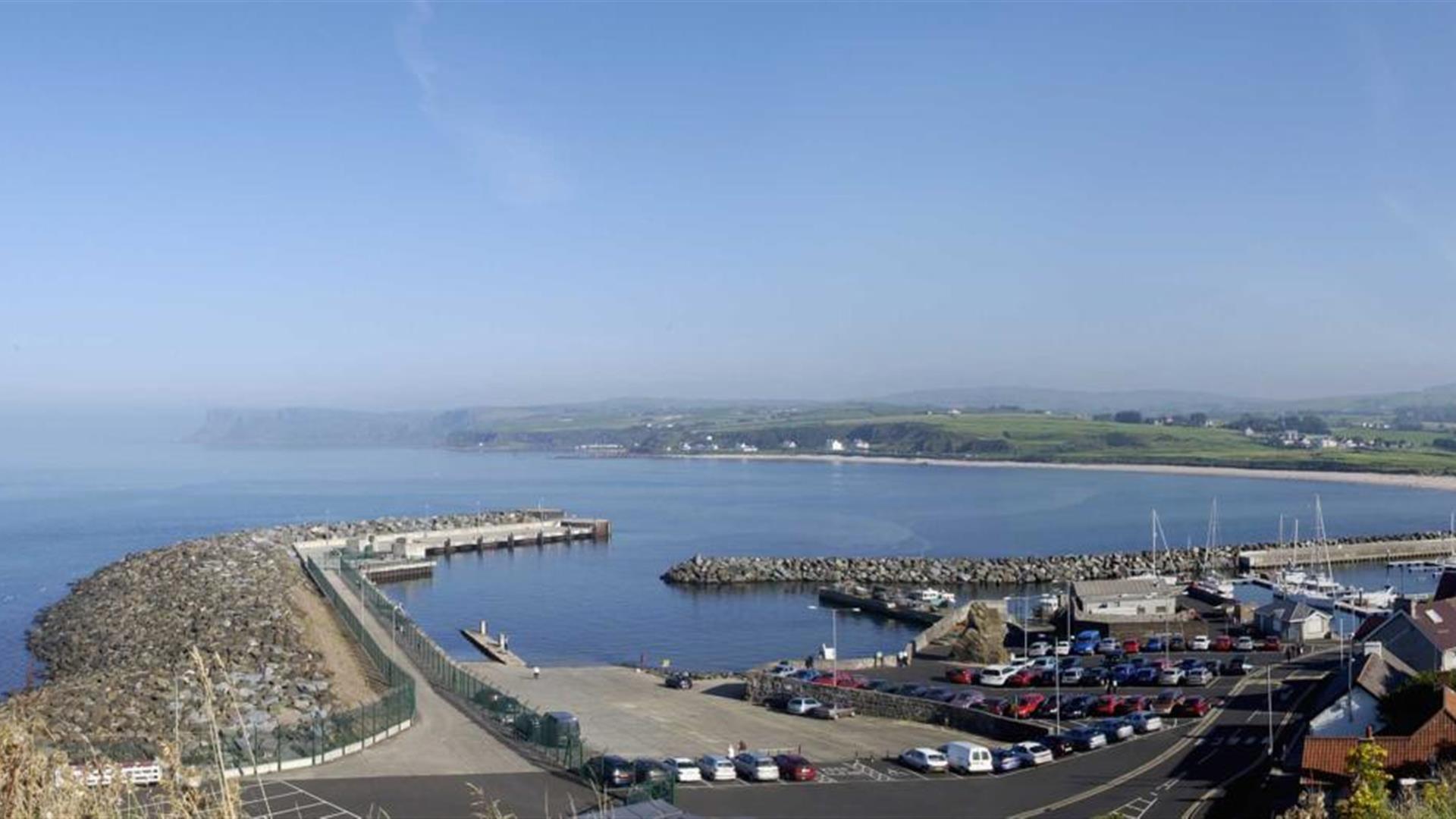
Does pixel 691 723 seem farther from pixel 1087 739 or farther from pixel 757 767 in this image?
pixel 1087 739

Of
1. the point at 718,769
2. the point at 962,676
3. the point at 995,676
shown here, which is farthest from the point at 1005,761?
the point at 962,676

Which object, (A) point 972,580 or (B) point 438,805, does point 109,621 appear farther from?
(A) point 972,580

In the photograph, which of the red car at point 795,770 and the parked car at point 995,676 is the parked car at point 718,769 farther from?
the parked car at point 995,676

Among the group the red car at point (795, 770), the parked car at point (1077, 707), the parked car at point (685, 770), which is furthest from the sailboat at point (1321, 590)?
the parked car at point (685, 770)

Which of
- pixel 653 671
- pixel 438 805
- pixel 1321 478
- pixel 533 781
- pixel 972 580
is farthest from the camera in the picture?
pixel 1321 478

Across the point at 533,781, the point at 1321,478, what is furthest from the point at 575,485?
the point at 533,781
